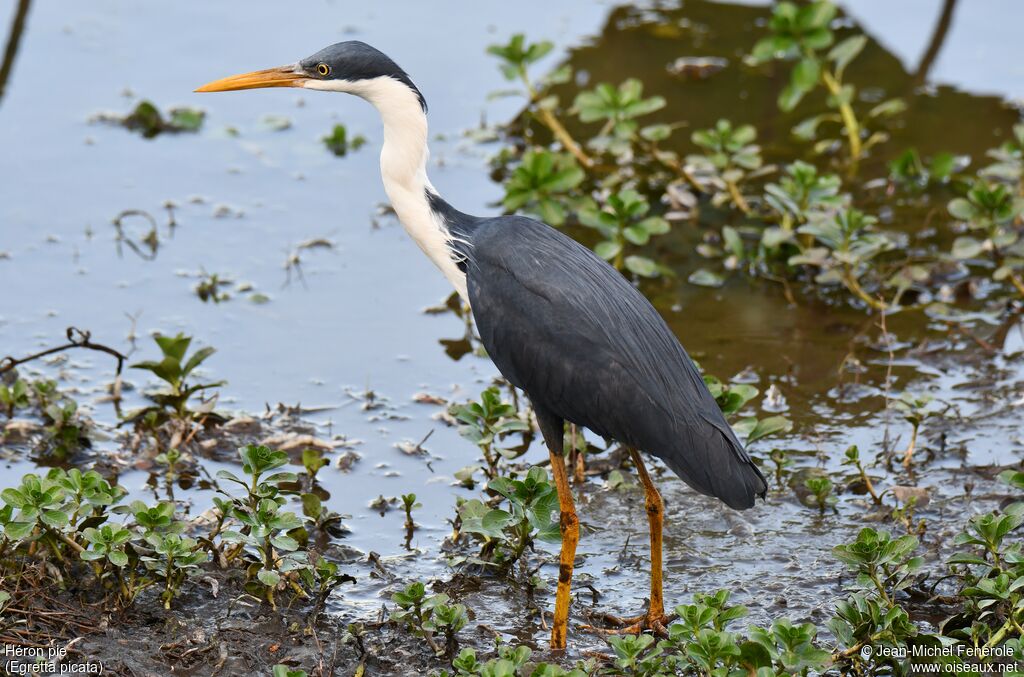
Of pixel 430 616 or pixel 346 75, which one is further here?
pixel 346 75

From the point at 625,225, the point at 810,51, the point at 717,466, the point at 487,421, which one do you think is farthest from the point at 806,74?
the point at 717,466

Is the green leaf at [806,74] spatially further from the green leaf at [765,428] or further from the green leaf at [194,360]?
the green leaf at [194,360]

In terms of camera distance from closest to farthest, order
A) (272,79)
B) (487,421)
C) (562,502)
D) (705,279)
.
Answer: (562,502) < (272,79) < (487,421) < (705,279)

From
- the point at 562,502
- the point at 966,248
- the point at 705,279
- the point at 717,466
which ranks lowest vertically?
the point at 562,502

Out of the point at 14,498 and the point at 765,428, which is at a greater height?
the point at 765,428

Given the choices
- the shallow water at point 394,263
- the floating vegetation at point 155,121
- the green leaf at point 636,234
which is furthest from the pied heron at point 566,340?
the floating vegetation at point 155,121

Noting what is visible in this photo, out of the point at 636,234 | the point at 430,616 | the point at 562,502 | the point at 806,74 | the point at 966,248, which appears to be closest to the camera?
the point at 430,616

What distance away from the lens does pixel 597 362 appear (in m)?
4.84

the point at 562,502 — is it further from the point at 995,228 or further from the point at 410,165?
the point at 995,228

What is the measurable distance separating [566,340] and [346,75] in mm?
1399

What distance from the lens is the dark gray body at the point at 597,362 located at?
4.80m

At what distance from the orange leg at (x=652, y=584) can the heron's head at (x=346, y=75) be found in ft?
5.51

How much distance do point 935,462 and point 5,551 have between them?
153 inches

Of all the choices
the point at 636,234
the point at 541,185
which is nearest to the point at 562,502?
the point at 636,234
